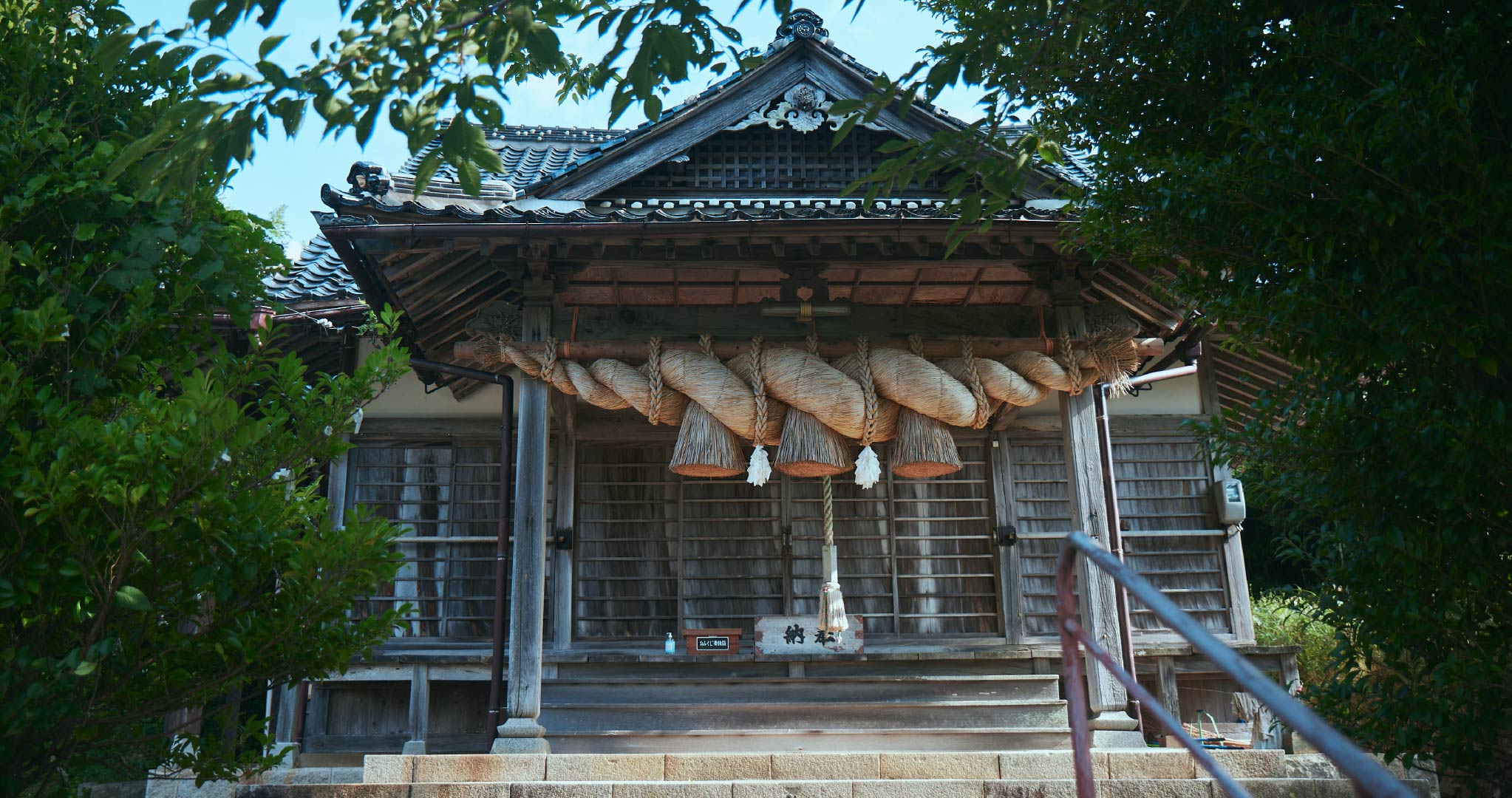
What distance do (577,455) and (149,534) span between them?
532cm

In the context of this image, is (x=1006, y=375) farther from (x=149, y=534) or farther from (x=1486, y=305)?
(x=149, y=534)

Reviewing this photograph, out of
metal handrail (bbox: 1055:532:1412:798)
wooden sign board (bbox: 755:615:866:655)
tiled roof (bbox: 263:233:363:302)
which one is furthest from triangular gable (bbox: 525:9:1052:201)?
metal handrail (bbox: 1055:532:1412:798)

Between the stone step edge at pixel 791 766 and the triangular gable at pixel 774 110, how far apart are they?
12.8 feet

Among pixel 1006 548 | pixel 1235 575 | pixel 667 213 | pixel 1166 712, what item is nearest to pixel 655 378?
pixel 667 213

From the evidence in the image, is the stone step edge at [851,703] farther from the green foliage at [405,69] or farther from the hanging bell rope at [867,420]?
the green foliage at [405,69]

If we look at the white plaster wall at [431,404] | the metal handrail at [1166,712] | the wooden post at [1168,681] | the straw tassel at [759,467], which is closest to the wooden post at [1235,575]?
the wooden post at [1168,681]

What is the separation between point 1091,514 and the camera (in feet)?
20.7

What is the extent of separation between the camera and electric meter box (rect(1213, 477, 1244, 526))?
8.77m

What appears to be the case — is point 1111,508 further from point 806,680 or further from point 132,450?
point 132,450

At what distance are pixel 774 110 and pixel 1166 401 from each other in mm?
4216

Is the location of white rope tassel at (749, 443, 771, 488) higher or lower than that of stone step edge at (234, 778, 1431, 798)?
higher

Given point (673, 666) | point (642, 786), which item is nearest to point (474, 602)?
point (673, 666)

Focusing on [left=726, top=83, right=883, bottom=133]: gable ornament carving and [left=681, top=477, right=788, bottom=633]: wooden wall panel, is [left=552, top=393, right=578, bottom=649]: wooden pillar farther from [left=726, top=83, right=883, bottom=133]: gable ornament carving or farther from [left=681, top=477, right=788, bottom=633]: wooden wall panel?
[left=726, top=83, right=883, bottom=133]: gable ornament carving

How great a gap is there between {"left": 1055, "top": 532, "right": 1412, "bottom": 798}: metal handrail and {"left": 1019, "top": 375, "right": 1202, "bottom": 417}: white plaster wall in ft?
21.5
